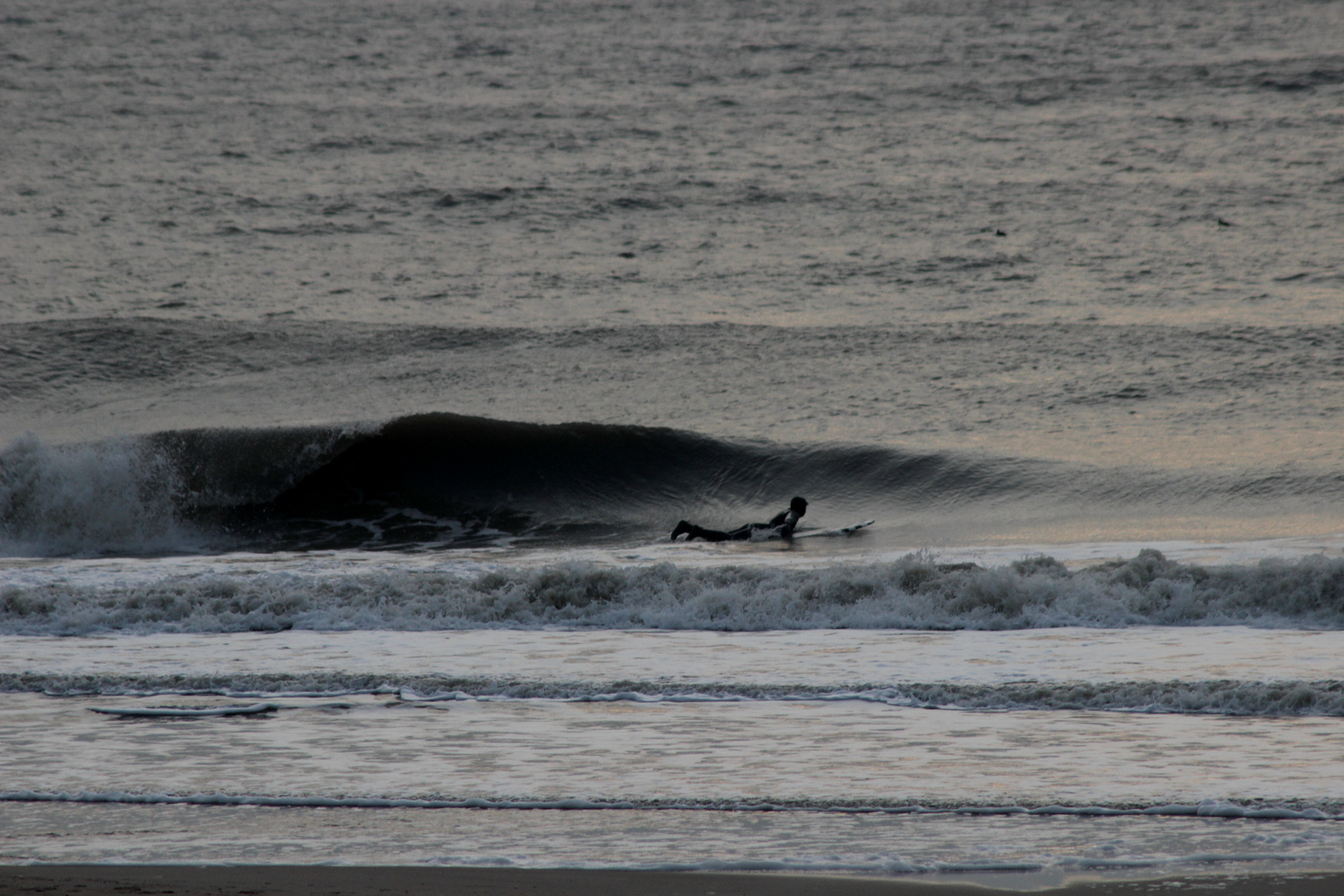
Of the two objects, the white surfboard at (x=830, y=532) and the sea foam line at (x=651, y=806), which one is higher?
the white surfboard at (x=830, y=532)

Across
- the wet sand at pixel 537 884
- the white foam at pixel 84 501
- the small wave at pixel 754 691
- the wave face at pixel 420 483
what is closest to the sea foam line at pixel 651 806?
the wet sand at pixel 537 884

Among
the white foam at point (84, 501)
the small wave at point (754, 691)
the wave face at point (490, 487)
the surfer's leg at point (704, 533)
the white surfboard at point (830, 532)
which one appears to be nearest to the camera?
the small wave at point (754, 691)

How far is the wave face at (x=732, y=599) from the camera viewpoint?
7.58m

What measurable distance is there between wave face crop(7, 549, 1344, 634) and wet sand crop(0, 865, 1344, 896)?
396 cm

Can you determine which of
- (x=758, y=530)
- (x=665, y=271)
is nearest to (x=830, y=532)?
(x=758, y=530)

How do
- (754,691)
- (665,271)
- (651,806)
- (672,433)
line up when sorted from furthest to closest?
(665,271) → (672,433) → (754,691) → (651,806)

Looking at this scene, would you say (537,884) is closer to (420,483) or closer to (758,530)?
(758,530)

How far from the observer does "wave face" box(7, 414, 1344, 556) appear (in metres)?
11.6

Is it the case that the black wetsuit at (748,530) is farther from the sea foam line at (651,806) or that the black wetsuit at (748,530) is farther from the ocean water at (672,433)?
the sea foam line at (651,806)

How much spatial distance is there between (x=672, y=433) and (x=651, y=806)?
9636 millimetres

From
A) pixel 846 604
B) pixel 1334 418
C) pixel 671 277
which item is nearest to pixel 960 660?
pixel 846 604

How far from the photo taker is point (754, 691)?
240 inches

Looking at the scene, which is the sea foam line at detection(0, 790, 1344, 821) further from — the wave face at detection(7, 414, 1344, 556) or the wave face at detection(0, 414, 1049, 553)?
the wave face at detection(0, 414, 1049, 553)

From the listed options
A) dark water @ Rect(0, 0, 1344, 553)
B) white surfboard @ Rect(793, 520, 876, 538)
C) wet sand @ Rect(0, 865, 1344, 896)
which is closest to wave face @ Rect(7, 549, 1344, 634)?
dark water @ Rect(0, 0, 1344, 553)
